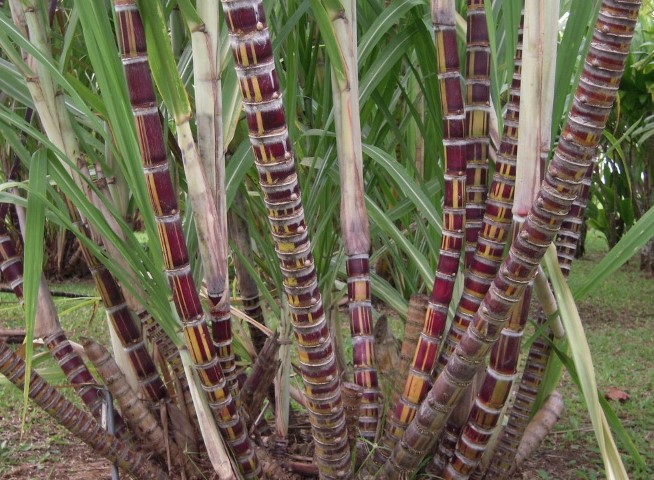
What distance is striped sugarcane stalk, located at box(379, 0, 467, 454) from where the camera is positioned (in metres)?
0.77

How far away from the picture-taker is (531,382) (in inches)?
37.3

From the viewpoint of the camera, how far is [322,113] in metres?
0.99

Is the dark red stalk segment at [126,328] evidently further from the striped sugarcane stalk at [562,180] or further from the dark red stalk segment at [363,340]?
the striped sugarcane stalk at [562,180]

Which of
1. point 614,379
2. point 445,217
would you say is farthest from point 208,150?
point 614,379

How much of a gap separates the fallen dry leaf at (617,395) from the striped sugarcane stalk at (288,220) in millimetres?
1034

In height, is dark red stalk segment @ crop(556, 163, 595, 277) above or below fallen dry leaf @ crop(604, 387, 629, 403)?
above

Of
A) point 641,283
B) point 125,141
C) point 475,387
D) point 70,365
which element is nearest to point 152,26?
point 125,141

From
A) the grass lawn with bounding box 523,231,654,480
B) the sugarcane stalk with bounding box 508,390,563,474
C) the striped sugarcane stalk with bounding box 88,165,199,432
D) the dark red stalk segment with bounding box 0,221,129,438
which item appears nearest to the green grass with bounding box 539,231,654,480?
the grass lawn with bounding box 523,231,654,480

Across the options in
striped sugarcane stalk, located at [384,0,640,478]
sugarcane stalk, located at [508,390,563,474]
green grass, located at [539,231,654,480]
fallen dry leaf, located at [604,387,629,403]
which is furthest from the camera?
fallen dry leaf, located at [604,387,629,403]

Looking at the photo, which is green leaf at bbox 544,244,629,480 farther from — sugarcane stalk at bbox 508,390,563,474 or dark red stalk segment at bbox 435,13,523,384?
sugarcane stalk at bbox 508,390,563,474

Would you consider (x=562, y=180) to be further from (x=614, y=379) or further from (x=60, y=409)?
(x=614, y=379)

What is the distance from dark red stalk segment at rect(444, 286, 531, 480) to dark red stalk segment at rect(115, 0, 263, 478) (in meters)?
0.26

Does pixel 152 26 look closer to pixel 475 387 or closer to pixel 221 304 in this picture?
pixel 221 304

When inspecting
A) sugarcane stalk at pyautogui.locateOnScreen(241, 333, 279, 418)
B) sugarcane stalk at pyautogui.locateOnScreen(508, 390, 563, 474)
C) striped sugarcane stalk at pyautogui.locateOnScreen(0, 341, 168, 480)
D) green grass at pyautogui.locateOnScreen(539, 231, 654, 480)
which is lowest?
green grass at pyautogui.locateOnScreen(539, 231, 654, 480)
